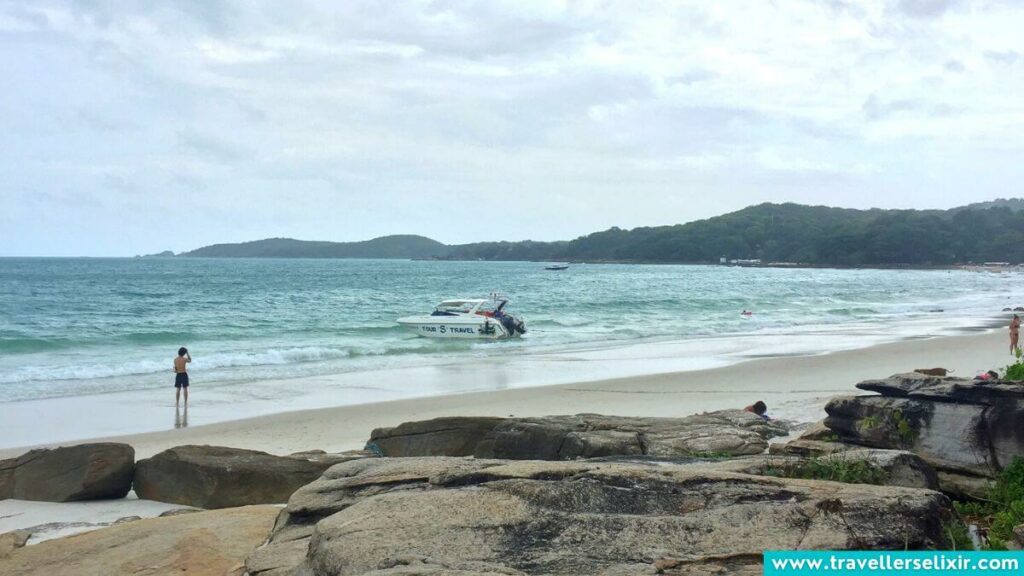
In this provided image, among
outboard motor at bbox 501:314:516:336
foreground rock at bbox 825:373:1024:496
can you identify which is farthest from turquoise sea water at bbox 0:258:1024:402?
foreground rock at bbox 825:373:1024:496

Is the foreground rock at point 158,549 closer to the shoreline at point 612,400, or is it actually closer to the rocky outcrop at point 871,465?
the rocky outcrop at point 871,465

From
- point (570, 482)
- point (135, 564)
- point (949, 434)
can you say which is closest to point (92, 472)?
point (135, 564)

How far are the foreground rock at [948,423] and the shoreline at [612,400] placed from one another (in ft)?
17.9

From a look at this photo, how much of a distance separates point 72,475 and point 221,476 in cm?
217

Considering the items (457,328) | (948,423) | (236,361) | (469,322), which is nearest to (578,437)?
(948,423)

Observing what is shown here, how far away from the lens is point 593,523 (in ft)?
14.4

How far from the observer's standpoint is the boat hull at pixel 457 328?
1417 inches

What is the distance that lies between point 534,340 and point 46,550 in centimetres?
2944

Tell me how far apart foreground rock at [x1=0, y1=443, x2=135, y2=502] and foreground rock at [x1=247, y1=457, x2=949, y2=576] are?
5.60 metres

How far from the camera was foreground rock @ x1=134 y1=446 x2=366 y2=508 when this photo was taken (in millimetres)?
8977

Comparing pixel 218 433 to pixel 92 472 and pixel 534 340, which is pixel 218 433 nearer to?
pixel 92 472

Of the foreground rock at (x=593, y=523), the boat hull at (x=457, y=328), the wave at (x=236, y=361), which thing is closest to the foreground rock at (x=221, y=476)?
the foreground rock at (x=593, y=523)

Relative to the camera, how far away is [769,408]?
15094mm

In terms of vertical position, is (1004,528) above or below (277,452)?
above
